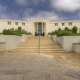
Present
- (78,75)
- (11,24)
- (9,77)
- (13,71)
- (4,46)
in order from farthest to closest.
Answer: (11,24) < (4,46) < (13,71) < (78,75) < (9,77)

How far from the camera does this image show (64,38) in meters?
15.3

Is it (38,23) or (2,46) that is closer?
(2,46)

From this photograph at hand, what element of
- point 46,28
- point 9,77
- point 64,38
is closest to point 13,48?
point 64,38

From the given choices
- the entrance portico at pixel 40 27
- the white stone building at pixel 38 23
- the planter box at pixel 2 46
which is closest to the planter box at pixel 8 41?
the planter box at pixel 2 46

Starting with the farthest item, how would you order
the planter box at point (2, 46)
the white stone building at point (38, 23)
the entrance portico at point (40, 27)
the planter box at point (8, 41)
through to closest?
1. the entrance portico at point (40, 27)
2. the white stone building at point (38, 23)
3. the planter box at point (8, 41)
4. the planter box at point (2, 46)

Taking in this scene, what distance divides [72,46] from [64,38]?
113 cm

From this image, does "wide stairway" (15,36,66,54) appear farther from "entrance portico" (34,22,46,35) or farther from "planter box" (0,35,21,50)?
"entrance portico" (34,22,46,35)

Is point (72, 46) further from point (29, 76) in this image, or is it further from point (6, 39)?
point (29, 76)

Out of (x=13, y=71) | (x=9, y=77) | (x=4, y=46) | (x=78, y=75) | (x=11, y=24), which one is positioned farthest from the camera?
(x=11, y=24)

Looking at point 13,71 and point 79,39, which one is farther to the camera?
point 79,39

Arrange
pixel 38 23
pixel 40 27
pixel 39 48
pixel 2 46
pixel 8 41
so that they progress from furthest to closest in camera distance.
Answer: pixel 40 27 < pixel 38 23 < pixel 39 48 < pixel 8 41 < pixel 2 46

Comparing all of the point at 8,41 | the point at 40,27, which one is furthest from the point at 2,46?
the point at 40,27

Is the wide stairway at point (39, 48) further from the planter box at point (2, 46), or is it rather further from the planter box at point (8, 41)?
the planter box at point (2, 46)

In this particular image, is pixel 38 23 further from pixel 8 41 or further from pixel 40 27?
pixel 8 41
